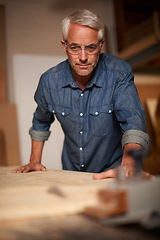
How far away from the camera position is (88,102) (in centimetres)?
167

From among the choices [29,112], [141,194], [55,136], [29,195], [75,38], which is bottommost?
[55,136]

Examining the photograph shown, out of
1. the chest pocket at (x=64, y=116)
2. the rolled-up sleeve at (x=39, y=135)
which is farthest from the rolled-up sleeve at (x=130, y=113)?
the rolled-up sleeve at (x=39, y=135)

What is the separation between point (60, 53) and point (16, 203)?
4229 millimetres

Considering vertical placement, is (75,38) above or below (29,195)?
above

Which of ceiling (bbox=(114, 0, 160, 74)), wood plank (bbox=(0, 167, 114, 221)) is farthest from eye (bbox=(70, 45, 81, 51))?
ceiling (bbox=(114, 0, 160, 74))

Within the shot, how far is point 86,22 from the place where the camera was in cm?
142

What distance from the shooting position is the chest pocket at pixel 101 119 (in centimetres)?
163

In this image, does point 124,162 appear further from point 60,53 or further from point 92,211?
point 60,53

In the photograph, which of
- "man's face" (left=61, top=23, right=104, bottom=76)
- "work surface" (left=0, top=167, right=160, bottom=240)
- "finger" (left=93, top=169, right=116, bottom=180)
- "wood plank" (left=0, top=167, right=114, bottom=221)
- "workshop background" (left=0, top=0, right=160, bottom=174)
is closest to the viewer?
"work surface" (left=0, top=167, right=160, bottom=240)

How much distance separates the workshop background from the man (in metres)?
1.95

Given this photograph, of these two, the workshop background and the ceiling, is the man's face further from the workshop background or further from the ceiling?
the workshop background

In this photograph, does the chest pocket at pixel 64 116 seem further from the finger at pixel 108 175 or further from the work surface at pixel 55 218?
the work surface at pixel 55 218

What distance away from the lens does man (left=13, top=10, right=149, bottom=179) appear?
56.1 inches

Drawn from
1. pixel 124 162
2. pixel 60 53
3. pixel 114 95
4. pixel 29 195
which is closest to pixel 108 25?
pixel 60 53
